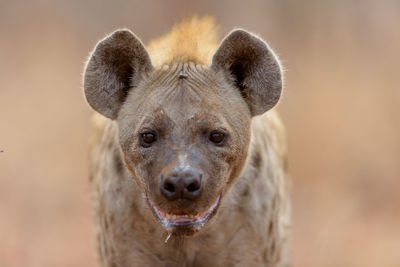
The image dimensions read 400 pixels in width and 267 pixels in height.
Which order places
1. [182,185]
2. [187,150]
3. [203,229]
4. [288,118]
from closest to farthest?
[182,185], [187,150], [203,229], [288,118]

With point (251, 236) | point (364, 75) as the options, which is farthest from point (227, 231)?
point (364, 75)

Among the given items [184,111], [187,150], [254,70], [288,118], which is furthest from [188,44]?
[288,118]

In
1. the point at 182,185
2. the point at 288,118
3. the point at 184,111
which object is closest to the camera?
the point at 182,185

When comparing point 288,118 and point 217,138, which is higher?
point 288,118

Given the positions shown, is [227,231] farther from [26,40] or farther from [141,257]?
[26,40]

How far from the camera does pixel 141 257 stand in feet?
14.9

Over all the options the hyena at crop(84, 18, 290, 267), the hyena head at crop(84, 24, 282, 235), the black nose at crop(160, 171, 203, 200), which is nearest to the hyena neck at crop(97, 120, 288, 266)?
the hyena at crop(84, 18, 290, 267)

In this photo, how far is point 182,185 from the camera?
3854 millimetres

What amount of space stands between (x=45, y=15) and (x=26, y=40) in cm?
47

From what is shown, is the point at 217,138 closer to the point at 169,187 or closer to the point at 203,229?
the point at 169,187

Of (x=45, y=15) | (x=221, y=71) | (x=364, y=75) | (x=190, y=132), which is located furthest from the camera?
(x=45, y=15)

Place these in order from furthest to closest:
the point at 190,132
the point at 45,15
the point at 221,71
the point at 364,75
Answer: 1. the point at 45,15
2. the point at 364,75
3. the point at 221,71
4. the point at 190,132

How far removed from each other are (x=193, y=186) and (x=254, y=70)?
0.72m

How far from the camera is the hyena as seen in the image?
4.03 metres
